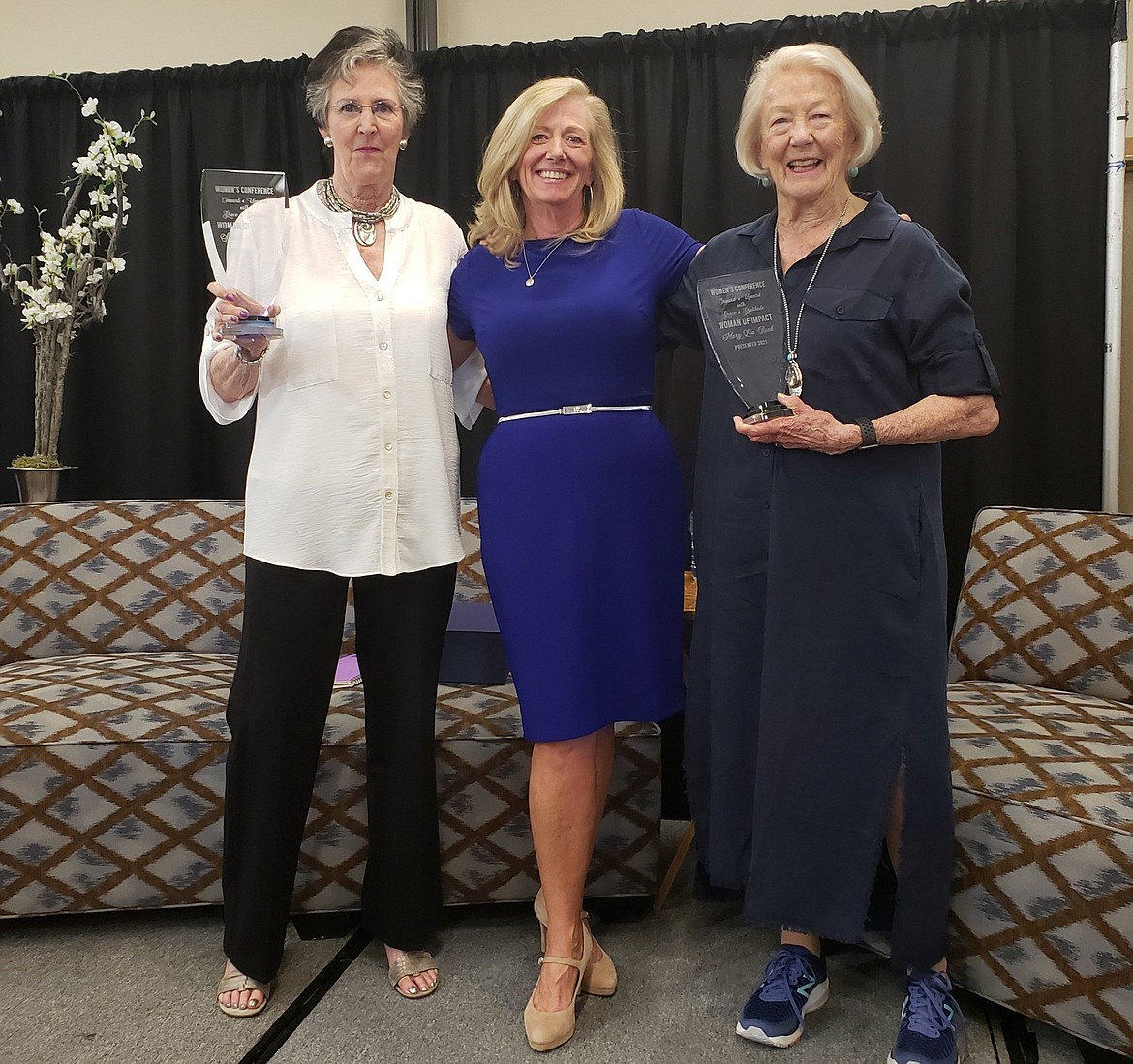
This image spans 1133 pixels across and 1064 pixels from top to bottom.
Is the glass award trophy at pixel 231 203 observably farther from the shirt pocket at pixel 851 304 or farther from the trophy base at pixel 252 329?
the shirt pocket at pixel 851 304

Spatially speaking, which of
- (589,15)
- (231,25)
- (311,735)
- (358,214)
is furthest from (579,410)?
(231,25)

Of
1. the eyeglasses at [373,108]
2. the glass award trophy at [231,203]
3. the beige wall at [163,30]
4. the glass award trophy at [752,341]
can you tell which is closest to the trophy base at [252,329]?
the glass award trophy at [231,203]

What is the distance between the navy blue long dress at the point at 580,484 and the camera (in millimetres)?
1645

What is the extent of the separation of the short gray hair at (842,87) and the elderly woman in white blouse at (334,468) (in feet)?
1.87

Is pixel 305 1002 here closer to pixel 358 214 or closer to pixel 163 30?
pixel 358 214

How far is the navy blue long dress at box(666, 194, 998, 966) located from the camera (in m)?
1.48

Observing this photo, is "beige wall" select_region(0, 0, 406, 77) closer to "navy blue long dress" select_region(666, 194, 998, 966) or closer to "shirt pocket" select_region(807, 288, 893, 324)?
"navy blue long dress" select_region(666, 194, 998, 966)

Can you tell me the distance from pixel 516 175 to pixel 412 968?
1.42m

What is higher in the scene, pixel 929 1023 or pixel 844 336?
pixel 844 336

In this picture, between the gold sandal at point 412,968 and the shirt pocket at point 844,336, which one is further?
the gold sandal at point 412,968

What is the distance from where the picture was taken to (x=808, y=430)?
56.4 inches

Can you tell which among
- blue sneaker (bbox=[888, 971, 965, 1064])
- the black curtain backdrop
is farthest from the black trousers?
the black curtain backdrop

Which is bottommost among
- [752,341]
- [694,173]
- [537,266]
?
[752,341]

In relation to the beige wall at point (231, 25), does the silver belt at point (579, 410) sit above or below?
A: below
